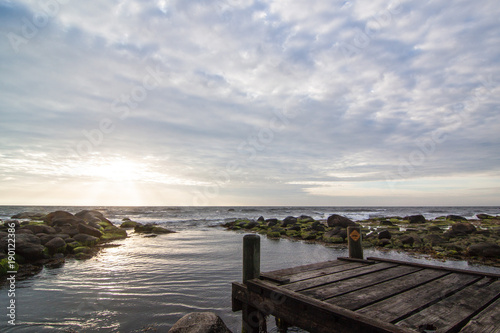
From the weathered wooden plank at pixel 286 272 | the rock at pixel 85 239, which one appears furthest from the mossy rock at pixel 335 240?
the rock at pixel 85 239

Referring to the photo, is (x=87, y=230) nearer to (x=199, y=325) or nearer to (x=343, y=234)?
(x=199, y=325)

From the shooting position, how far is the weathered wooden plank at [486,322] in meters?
3.20

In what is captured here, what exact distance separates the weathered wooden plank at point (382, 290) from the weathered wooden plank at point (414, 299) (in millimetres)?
98

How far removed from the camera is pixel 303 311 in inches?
161

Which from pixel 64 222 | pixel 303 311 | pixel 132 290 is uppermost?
pixel 303 311

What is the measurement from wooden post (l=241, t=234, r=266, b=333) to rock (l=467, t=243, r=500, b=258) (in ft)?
43.0

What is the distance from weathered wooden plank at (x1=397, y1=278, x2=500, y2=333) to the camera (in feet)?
11.0

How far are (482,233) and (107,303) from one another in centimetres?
2548

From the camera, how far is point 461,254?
13.4 metres

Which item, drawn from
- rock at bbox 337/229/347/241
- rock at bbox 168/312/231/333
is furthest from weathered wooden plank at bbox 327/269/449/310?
rock at bbox 337/229/347/241

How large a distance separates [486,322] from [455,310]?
41 centimetres

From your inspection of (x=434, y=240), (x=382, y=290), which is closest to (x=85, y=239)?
(x=382, y=290)

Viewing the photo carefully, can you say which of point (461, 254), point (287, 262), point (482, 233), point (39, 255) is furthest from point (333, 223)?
point (39, 255)

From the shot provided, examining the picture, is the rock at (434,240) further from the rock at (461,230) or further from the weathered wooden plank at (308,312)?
the weathered wooden plank at (308,312)
